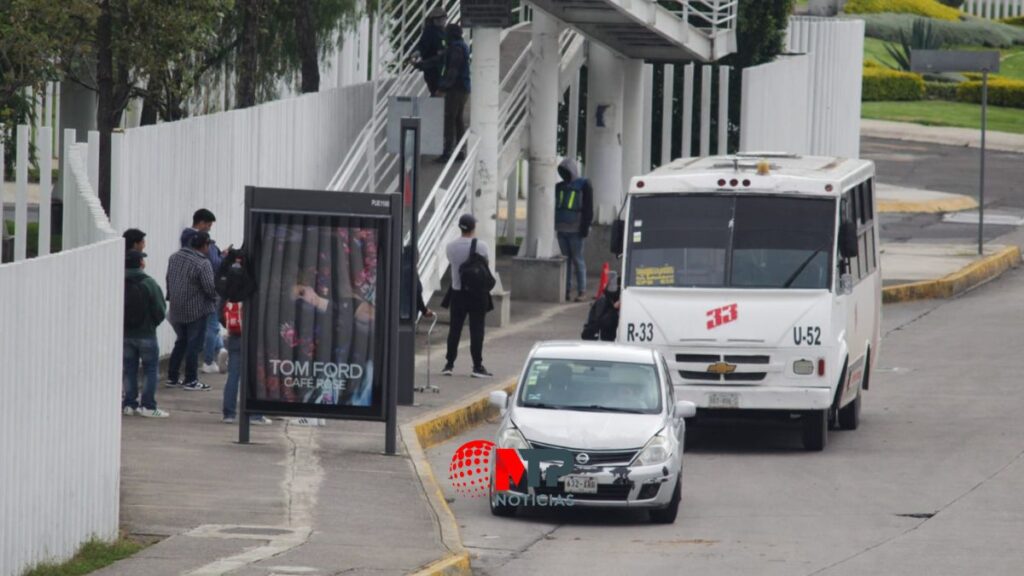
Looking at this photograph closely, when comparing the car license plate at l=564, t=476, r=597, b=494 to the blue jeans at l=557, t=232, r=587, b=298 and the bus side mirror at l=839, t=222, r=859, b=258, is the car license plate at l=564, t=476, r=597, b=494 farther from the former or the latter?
the blue jeans at l=557, t=232, r=587, b=298

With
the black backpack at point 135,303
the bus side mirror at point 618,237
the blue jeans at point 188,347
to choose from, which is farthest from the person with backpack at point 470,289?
the black backpack at point 135,303

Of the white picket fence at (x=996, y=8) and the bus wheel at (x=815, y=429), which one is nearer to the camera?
the bus wheel at (x=815, y=429)

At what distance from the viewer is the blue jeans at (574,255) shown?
1147 inches

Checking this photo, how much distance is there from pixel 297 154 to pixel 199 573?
13.9 m

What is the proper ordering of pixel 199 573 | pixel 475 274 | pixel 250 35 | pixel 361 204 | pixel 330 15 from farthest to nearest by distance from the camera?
1. pixel 330 15
2. pixel 250 35
3. pixel 475 274
4. pixel 361 204
5. pixel 199 573

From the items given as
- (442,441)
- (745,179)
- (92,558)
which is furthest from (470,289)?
(92,558)

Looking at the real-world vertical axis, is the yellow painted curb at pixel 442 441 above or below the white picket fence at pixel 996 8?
below

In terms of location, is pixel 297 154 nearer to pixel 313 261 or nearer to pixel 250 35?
pixel 250 35

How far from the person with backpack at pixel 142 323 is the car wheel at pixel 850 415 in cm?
707

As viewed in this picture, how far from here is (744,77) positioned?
103 ft

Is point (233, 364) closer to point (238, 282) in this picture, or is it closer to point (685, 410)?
point (238, 282)

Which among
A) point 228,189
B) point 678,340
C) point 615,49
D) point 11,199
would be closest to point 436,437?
point 678,340

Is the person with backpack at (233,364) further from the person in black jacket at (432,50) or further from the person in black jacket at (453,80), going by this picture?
the person in black jacket at (432,50)

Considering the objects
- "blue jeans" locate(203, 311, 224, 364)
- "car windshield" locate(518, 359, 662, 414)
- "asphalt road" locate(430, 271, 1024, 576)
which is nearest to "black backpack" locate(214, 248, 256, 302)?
"asphalt road" locate(430, 271, 1024, 576)
